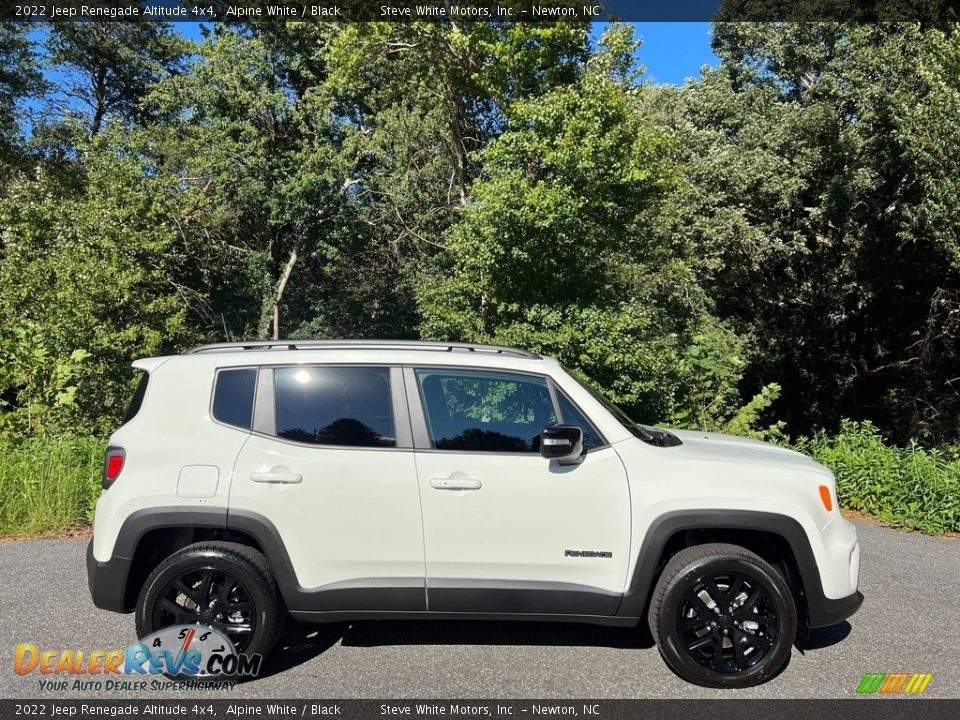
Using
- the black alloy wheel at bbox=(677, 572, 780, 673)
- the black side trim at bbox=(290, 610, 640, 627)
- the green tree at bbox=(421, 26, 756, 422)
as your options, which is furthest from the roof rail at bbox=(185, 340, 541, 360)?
the green tree at bbox=(421, 26, 756, 422)

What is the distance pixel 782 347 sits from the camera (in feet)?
67.4

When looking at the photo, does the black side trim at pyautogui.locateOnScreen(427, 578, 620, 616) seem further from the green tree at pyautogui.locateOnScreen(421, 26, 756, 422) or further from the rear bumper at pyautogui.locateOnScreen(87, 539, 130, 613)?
the green tree at pyautogui.locateOnScreen(421, 26, 756, 422)

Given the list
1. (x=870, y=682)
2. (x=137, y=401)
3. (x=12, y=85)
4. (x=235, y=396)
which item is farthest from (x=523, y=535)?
(x=12, y=85)

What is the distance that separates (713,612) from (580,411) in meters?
1.25

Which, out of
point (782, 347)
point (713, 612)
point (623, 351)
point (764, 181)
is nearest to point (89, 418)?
point (623, 351)

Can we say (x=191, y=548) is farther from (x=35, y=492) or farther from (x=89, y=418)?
(x=89, y=418)

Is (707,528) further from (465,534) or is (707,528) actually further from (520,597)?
(465,534)

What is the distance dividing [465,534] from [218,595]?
1.34 meters

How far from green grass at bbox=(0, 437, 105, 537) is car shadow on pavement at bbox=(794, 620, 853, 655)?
6.21 metres

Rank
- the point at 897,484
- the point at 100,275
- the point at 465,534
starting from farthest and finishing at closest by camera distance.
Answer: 1. the point at 100,275
2. the point at 897,484
3. the point at 465,534

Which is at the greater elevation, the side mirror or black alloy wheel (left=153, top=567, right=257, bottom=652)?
the side mirror

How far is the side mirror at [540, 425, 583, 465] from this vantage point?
3.73 meters

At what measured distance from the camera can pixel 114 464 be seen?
3934 mm

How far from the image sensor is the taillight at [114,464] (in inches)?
154
